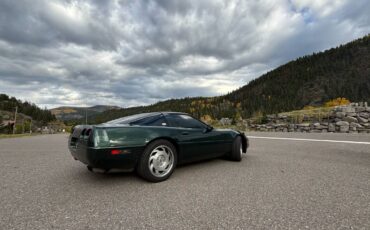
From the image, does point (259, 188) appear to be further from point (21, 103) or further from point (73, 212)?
point (21, 103)

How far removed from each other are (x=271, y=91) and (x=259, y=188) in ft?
381

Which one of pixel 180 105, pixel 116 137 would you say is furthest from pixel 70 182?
pixel 180 105

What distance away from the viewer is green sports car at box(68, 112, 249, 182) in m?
2.79

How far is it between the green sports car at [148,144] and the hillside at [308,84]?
66877 millimetres

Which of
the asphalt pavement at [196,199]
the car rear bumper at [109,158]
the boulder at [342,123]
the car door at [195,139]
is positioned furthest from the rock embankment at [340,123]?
the car rear bumper at [109,158]

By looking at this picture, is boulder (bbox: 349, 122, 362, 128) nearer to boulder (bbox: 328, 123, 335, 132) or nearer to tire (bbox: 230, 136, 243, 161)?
boulder (bbox: 328, 123, 335, 132)

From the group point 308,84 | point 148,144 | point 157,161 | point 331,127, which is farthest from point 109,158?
point 308,84

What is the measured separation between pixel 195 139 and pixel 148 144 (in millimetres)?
992

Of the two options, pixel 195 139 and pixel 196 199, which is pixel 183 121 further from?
pixel 196 199

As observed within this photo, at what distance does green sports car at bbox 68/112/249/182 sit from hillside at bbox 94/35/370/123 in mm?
66877

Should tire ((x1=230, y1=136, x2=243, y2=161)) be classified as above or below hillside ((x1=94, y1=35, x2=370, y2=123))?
below

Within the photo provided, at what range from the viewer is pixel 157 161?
321 cm

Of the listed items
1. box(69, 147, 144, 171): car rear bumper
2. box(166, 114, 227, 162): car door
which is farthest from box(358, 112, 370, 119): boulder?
box(69, 147, 144, 171): car rear bumper

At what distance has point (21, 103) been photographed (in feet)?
308
